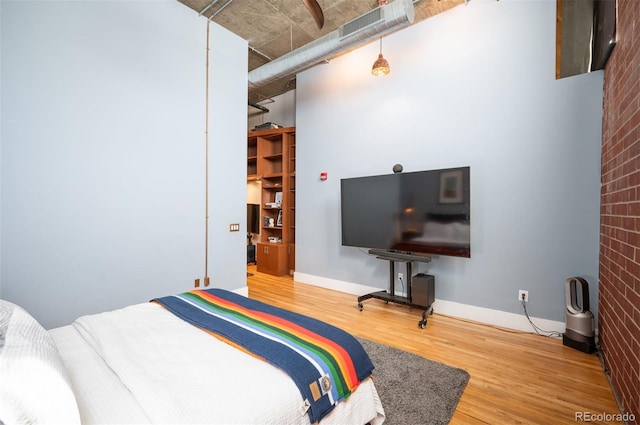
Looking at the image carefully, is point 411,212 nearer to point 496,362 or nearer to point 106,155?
point 496,362

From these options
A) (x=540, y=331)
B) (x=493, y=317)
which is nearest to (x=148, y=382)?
(x=493, y=317)

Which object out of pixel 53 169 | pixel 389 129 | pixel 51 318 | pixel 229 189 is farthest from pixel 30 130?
pixel 389 129

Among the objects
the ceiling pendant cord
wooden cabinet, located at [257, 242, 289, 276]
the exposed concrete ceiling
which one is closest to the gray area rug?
the ceiling pendant cord

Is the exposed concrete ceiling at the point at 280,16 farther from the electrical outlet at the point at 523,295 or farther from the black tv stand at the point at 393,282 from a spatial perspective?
the electrical outlet at the point at 523,295

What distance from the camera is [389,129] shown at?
12.1 ft

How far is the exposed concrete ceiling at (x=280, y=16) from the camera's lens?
129 inches

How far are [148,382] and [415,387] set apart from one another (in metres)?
1.61

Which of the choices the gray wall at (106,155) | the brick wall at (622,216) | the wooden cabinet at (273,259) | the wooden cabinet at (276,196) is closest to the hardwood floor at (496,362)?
the brick wall at (622,216)

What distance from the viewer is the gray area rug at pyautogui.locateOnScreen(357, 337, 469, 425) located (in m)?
1.61

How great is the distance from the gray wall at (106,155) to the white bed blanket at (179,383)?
131cm

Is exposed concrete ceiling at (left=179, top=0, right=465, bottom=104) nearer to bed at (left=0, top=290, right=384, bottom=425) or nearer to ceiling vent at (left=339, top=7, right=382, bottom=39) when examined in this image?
ceiling vent at (left=339, top=7, right=382, bottom=39)

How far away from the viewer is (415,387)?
1861 millimetres

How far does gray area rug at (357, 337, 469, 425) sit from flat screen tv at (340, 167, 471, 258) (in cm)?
117

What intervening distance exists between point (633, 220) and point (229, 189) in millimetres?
3620
